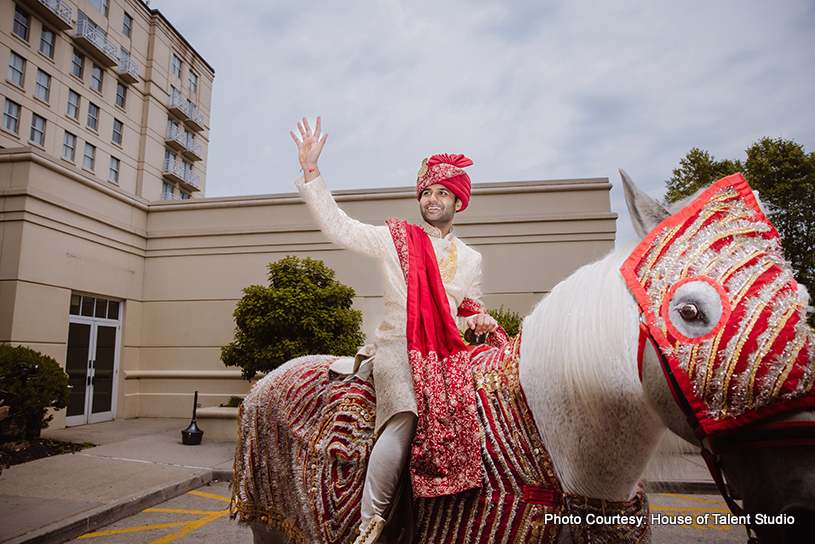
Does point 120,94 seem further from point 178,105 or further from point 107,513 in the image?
point 107,513

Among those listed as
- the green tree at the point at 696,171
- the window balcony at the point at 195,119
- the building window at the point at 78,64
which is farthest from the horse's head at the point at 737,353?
the window balcony at the point at 195,119

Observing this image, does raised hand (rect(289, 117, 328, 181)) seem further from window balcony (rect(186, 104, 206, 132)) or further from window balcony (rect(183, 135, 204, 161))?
window balcony (rect(186, 104, 206, 132))

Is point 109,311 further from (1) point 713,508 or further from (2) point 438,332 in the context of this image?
(1) point 713,508

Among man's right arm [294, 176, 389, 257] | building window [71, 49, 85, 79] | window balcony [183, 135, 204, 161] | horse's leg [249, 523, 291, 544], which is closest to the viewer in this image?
man's right arm [294, 176, 389, 257]

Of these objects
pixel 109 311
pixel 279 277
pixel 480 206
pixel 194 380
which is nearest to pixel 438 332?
pixel 279 277

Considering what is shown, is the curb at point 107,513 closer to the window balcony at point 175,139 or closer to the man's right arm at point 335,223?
the man's right arm at point 335,223

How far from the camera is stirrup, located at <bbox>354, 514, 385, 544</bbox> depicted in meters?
1.47

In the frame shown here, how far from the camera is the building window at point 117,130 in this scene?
68.6ft

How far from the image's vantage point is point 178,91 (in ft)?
79.5

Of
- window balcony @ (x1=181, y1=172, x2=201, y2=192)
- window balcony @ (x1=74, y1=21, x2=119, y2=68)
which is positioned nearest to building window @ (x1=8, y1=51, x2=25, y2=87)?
window balcony @ (x1=74, y1=21, x2=119, y2=68)

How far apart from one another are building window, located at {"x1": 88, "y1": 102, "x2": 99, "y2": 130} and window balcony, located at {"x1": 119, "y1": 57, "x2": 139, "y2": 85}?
2.11 meters

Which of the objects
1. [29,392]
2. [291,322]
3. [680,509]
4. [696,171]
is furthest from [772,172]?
[29,392]

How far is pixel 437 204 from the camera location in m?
2.00

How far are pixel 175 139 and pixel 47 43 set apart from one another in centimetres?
669
